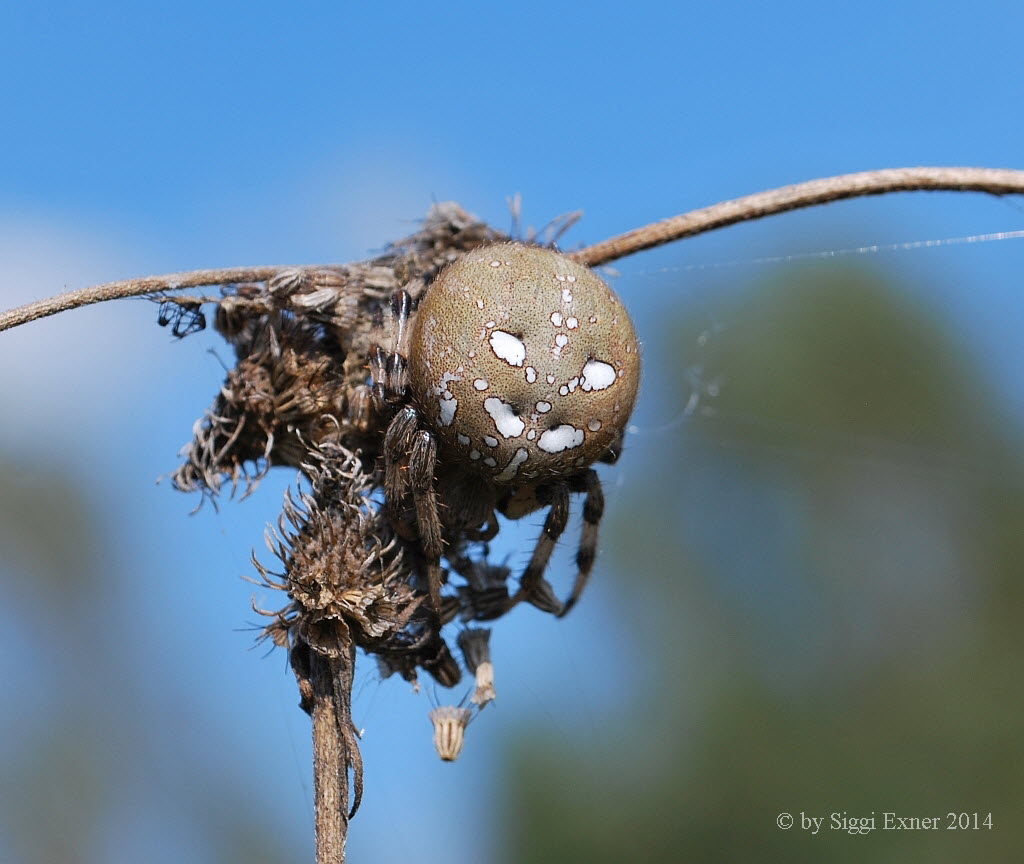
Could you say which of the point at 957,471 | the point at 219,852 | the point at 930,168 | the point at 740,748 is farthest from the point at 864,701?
the point at 930,168

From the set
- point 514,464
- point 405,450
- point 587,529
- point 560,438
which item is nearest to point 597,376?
point 560,438

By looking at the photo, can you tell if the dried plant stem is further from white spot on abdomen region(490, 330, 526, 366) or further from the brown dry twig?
white spot on abdomen region(490, 330, 526, 366)

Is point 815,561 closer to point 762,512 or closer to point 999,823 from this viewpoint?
point 762,512

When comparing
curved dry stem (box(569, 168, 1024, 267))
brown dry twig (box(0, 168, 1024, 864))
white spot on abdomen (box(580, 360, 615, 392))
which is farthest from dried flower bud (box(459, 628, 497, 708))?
curved dry stem (box(569, 168, 1024, 267))

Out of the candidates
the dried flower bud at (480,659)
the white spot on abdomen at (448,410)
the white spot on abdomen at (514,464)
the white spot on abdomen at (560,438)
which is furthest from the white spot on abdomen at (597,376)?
the dried flower bud at (480,659)

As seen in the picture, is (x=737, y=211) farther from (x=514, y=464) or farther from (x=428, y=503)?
(x=428, y=503)

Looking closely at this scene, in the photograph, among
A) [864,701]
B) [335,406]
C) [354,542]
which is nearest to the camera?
[354,542]
